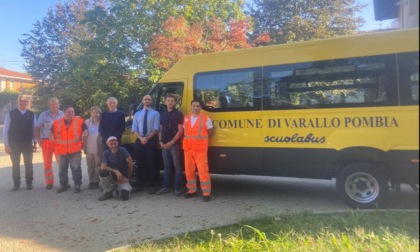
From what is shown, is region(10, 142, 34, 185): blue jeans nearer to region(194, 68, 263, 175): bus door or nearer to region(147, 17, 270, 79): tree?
region(194, 68, 263, 175): bus door

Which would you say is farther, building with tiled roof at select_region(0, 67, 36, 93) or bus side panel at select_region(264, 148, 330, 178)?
building with tiled roof at select_region(0, 67, 36, 93)

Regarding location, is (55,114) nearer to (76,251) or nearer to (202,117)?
(202,117)

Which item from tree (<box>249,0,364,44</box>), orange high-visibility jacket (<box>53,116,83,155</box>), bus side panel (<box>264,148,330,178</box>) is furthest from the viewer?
tree (<box>249,0,364,44</box>)

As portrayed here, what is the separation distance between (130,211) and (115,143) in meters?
1.35

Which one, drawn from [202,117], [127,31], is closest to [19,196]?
[202,117]

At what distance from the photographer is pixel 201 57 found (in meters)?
6.40

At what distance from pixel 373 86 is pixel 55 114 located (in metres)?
6.11

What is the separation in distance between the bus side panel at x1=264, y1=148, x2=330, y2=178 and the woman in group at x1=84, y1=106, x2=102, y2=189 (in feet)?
11.4

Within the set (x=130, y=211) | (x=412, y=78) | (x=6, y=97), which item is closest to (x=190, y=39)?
(x=130, y=211)

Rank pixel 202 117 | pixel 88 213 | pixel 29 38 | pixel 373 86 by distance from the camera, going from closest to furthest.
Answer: pixel 373 86, pixel 88 213, pixel 202 117, pixel 29 38

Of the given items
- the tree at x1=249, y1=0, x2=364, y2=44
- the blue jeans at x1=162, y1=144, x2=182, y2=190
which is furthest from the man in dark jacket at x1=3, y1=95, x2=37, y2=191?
the tree at x1=249, y1=0, x2=364, y2=44

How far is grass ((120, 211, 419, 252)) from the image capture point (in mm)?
A: 3328

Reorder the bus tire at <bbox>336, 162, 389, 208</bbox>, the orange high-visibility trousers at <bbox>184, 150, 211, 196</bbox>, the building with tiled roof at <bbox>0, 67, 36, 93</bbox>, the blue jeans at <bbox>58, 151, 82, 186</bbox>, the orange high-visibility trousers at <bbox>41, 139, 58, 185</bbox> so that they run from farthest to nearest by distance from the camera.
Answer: the building with tiled roof at <bbox>0, 67, 36, 93</bbox>
the orange high-visibility trousers at <bbox>41, 139, 58, 185</bbox>
the blue jeans at <bbox>58, 151, 82, 186</bbox>
the orange high-visibility trousers at <bbox>184, 150, 211, 196</bbox>
the bus tire at <bbox>336, 162, 389, 208</bbox>

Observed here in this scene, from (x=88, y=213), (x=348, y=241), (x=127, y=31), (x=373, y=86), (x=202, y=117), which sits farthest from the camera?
(x=127, y=31)
